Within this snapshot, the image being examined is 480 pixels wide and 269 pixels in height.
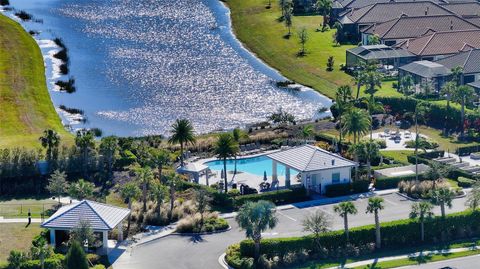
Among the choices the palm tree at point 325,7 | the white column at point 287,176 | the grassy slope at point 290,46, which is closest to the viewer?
the white column at point 287,176

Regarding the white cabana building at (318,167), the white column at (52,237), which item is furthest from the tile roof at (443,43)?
the white column at (52,237)

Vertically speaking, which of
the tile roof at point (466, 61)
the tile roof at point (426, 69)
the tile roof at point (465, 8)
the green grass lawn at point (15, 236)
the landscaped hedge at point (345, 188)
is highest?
the tile roof at point (465, 8)

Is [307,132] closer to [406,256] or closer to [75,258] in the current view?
[406,256]

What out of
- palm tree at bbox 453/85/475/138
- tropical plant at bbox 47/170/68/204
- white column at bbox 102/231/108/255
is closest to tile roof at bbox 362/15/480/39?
palm tree at bbox 453/85/475/138

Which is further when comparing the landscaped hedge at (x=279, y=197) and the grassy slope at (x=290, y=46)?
the grassy slope at (x=290, y=46)

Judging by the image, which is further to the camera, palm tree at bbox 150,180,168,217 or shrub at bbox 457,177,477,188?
shrub at bbox 457,177,477,188

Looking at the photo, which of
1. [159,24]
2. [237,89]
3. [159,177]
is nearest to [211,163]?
[159,177]

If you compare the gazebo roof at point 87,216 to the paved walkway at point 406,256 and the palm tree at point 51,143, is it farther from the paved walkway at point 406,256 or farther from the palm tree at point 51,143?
the paved walkway at point 406,256

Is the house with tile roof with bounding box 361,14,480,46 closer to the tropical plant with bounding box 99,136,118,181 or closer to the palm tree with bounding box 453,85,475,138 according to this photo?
the palm tree with bounding box 453,85,475,138

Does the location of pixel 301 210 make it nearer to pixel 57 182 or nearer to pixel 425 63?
pixel 57 182
